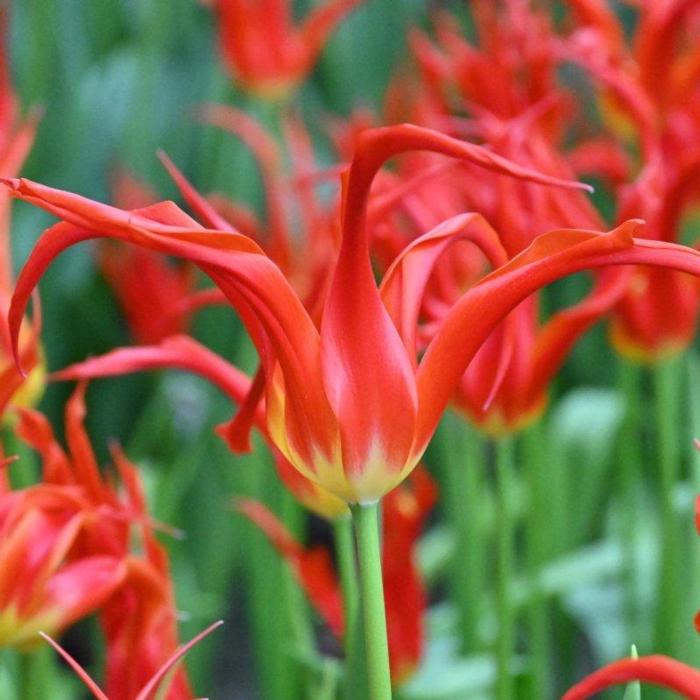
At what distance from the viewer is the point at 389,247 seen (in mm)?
553

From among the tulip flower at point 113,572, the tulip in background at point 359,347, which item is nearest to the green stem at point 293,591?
the tulip in background at point 359,347

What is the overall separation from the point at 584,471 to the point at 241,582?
0.66 m

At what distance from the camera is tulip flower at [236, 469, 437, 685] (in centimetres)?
64

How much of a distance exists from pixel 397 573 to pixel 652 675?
1.08ft

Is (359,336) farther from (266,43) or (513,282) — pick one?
(266,43)

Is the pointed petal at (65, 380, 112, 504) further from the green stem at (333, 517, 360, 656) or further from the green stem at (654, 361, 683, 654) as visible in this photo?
the green stem at (654, 361, 683, 654)

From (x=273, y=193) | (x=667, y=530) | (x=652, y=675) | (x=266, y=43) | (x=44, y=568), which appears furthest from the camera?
(x=266, y=43)

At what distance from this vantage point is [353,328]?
35 cm

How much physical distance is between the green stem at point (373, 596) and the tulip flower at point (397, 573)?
264 millimetres

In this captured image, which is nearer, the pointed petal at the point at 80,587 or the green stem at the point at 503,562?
the pointed petal at the point at 80,587

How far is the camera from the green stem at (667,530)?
71 cm

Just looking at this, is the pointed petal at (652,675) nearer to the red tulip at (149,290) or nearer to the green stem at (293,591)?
the green stem at (293,591)

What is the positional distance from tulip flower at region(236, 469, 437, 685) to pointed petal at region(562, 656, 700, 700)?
276mm

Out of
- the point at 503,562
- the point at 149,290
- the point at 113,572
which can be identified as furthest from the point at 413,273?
the point at 149,290
